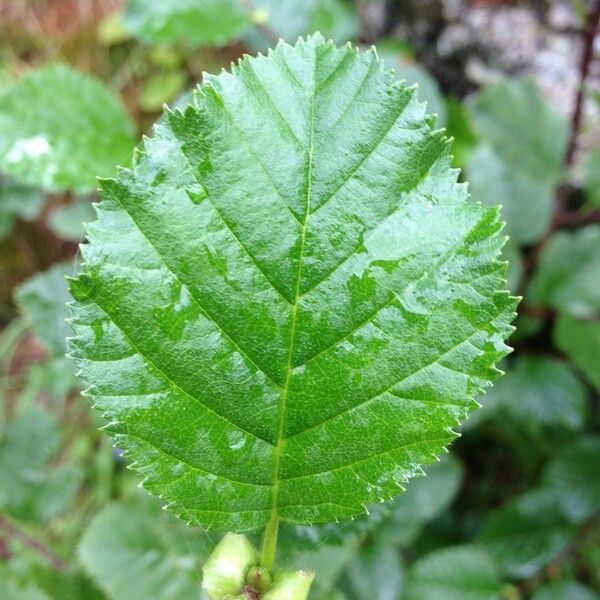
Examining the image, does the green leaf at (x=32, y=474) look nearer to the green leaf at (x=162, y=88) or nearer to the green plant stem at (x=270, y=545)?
the green plant stem at (x=270, y=545)

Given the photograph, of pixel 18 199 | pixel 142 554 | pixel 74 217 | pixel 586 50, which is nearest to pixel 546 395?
pixel 586 50

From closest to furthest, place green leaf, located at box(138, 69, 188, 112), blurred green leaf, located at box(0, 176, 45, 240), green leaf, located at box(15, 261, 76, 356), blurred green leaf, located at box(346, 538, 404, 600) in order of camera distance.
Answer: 1. green leaf, located at box(15, 261, 76, 356)
2. blurred green leaf, located at box(346, 538, 404, 600)
3. blurred green leaf, located at box(0, 176, 45, 240)
4. green leaf, located at box(138, 69, 188, 112)

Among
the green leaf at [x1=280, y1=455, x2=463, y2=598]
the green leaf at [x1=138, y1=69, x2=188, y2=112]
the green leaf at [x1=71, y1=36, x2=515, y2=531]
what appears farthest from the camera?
the green leaf at [x1=138, y1=69, x2=188, y2=112]

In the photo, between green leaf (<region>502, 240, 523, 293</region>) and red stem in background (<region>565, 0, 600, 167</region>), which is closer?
red stem in background (<region>565, 0, 600, 167</region>)

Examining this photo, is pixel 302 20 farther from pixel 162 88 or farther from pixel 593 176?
pixel 162 88

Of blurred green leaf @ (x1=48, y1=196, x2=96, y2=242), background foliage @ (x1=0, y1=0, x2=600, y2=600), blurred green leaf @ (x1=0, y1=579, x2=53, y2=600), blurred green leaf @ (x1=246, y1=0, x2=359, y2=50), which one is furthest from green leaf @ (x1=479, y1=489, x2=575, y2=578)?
blurred green leaf @ (x1=48, y1=196, x2=96, y2=242)

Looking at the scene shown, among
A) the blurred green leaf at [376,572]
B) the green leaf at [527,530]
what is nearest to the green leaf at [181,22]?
the blurred green leaf at [376,572]

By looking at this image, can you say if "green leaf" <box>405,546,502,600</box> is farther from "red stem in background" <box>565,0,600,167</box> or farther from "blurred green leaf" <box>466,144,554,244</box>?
"red stem in background" <box>565,0,600,167</box>

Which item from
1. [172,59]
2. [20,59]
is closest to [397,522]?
[172,59]

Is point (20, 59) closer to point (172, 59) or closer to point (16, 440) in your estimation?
point (172, 59)
